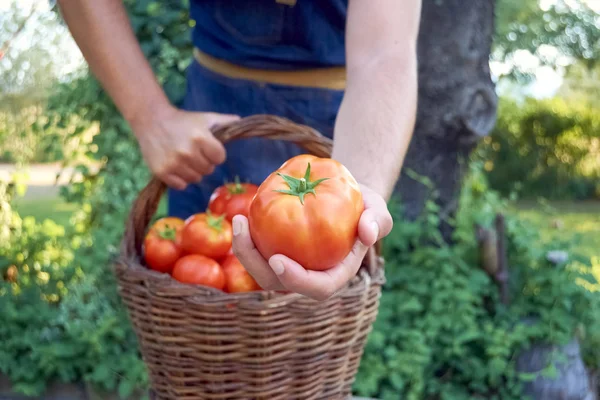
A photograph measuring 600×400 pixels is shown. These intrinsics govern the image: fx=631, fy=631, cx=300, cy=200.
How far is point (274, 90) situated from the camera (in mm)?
1846

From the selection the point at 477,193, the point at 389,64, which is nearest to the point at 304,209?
the point at 389,64

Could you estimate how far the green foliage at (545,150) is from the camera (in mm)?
9125

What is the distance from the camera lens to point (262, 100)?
187 centimetres

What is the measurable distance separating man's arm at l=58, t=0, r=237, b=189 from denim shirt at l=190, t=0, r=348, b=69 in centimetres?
25

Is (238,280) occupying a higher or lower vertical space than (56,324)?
higher

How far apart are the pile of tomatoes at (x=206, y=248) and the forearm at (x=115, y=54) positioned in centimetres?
32

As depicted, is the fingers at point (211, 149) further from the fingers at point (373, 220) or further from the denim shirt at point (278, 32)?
the fingers at point (373, 220)

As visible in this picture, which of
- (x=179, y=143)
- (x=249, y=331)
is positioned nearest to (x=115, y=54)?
(x=179, y=143)

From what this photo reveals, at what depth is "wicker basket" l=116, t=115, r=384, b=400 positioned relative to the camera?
4.64 ft

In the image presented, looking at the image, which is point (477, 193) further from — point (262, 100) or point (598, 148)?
point (598, 148)

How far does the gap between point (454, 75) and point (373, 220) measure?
2.38 m

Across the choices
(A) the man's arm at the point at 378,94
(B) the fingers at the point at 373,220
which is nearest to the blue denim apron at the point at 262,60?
(A) the man's arm at the point at 378,94

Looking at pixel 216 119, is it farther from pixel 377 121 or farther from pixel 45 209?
pixel 45 209

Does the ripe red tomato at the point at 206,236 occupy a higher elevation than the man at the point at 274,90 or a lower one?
lower
